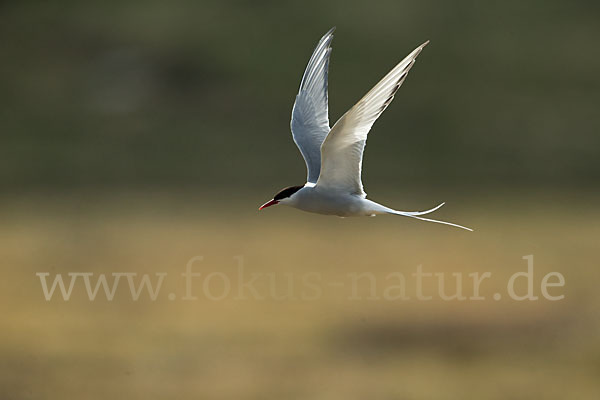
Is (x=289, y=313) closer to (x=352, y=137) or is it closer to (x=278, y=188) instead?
(x=278, y=188)

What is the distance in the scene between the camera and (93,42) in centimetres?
2923

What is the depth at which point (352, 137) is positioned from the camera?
15.0ft

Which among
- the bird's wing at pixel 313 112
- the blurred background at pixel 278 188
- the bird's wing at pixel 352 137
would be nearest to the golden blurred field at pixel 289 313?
the blurred background at pixel 278 188

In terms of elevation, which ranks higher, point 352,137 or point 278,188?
point 352,137

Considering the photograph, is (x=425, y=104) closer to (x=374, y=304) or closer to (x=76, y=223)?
(x=374, y=304)

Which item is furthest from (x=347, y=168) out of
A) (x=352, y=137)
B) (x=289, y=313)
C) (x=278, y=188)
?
(x=278, y=188)

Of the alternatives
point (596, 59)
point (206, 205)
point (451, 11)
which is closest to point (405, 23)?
point (451, 11)

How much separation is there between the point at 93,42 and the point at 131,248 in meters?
7.50

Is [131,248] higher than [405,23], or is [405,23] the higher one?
[405,23]

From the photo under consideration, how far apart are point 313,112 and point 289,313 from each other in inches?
682

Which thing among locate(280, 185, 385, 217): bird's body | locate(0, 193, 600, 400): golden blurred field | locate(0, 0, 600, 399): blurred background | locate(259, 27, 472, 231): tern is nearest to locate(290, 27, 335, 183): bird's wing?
locate(259, 27, 472, 231): tern

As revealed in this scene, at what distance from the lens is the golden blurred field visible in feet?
64.4

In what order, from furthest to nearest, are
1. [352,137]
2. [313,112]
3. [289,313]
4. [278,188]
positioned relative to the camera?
[278,188] → [289,313] → [313,112] → [352,137]

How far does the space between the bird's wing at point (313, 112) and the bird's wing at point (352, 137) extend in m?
0.59
